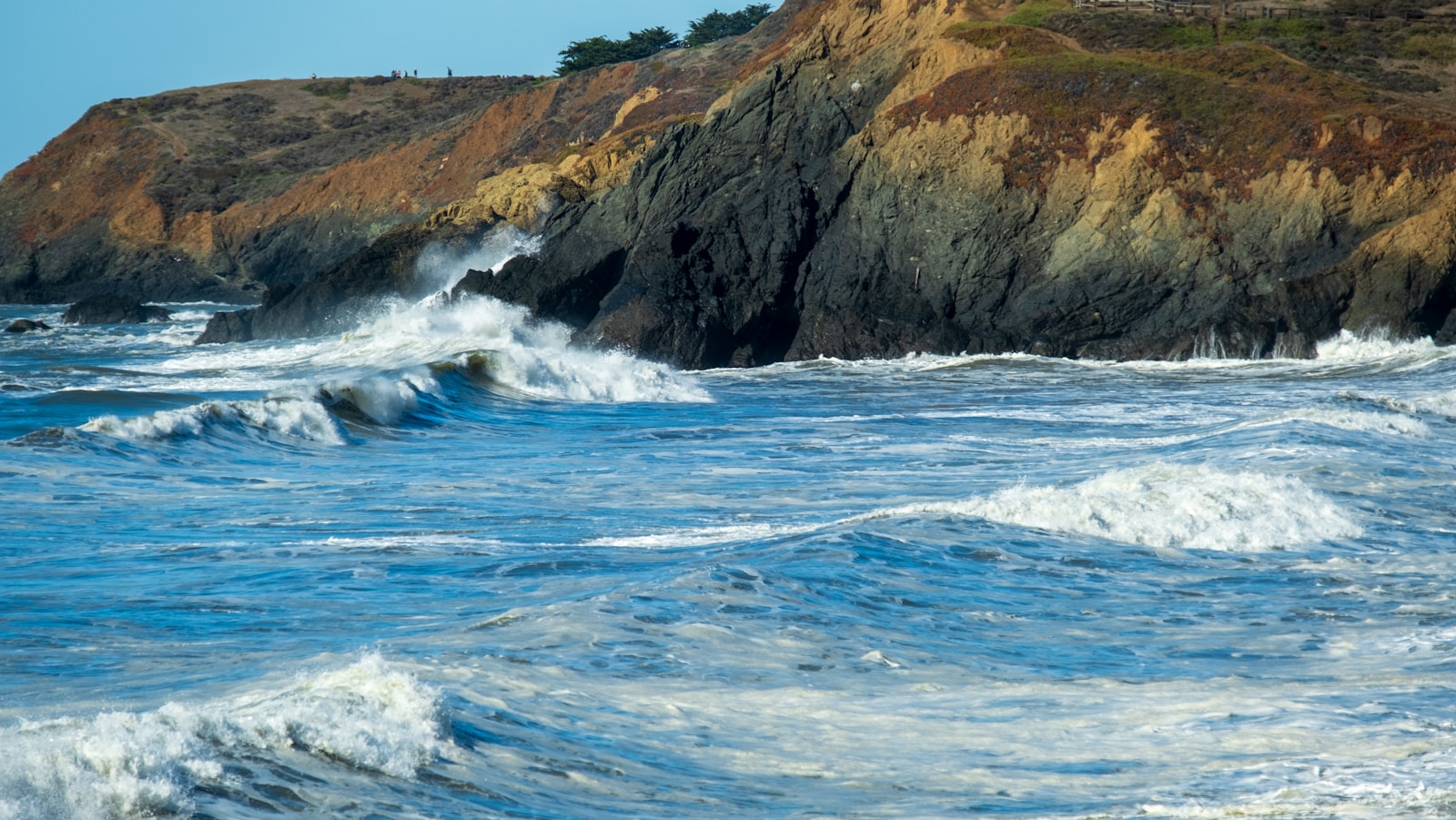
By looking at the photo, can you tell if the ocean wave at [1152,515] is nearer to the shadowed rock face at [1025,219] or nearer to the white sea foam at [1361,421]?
the white sea foam at [1361,421]

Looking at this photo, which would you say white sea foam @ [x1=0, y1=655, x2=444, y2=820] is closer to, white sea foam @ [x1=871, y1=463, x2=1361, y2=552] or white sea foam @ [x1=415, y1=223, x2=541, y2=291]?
white sea foam @ [x1=871, y1=463, x2=1361, y2=552]

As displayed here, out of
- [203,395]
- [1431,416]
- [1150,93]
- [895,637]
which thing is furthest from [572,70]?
[895,637]

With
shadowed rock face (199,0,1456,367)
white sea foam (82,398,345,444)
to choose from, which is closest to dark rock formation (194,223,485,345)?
shadowed rock face (199,0,1456,367)

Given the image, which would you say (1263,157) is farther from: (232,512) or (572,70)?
(572,70)

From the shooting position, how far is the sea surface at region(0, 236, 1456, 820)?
478 centimetres

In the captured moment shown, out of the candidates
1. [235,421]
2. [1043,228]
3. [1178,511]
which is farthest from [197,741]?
[1043,228]

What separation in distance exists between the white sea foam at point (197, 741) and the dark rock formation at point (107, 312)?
42121 millimetres

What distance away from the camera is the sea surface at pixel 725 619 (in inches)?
188

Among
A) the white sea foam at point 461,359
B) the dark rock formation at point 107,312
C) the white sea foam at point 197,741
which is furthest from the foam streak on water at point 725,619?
the dark rock formation at point 107,312

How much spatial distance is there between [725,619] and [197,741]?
9.93ft

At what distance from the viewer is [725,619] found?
7.05 metres

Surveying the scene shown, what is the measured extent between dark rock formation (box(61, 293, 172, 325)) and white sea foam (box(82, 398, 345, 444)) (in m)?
31.0

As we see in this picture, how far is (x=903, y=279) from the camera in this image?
28.0m

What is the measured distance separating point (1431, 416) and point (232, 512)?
41.9 ft
